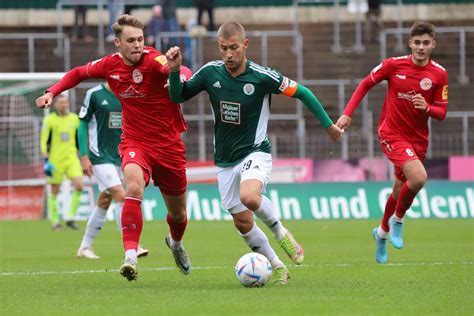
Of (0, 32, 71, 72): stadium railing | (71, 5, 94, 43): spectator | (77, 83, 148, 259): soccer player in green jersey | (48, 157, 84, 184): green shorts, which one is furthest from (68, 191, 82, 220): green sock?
(71, 5, 94, 43): spectator

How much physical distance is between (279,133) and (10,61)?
26.5ft

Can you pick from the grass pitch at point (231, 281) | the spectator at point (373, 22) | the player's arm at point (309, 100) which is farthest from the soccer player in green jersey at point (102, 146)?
the spectator at point (373, 22)

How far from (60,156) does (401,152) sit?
33.7 feet

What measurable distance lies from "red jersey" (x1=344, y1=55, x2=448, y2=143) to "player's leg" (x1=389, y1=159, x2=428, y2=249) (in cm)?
47

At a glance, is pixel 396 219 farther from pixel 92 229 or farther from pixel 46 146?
pixel 46 146

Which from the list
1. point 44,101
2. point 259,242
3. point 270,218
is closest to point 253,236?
point 259,242

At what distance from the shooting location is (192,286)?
1078 cm

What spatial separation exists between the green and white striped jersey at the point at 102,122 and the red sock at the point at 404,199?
3.72 m

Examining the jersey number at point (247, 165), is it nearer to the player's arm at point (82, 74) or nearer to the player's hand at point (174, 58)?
the player's hand at point (174, 58)

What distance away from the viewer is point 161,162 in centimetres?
1137

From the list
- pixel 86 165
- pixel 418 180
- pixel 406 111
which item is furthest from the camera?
pixel 86 165

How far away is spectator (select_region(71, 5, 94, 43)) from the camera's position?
108ft

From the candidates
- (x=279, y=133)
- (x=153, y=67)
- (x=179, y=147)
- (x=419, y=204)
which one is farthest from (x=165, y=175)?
(x=279, y=133)

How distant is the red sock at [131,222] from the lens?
34.6 ft
